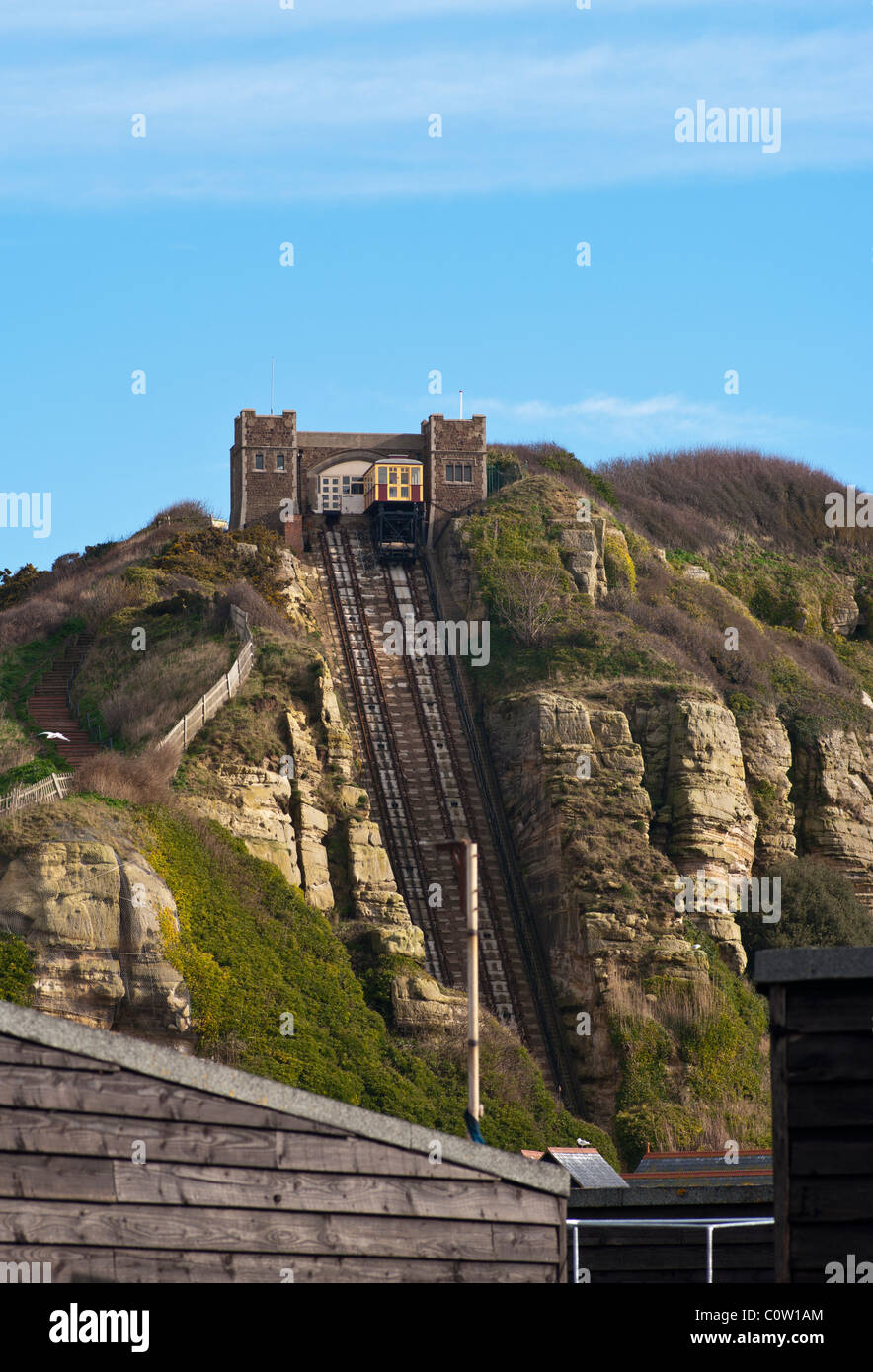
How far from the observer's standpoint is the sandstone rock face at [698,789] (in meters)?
57.1

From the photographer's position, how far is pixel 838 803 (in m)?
63.4

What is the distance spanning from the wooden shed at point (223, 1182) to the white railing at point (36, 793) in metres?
32.4

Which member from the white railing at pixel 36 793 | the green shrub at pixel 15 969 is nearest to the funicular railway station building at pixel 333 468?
the white railing at pixel 36 793

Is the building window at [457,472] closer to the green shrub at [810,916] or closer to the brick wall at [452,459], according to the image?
the brick wall at [452,459]

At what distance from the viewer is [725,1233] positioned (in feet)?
61.0

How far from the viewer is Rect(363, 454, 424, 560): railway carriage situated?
71.8 m

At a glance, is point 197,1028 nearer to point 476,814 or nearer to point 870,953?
point 476,814

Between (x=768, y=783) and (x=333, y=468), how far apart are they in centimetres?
2354

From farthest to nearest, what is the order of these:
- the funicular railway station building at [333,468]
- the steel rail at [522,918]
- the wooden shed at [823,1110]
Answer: the funicular railway station building at [333,468] → the steel rail at [522,918] → the wooden shed at [823,1110]

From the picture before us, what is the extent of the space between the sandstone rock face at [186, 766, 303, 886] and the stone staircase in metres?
4.76

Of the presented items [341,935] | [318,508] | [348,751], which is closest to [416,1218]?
[341,935]

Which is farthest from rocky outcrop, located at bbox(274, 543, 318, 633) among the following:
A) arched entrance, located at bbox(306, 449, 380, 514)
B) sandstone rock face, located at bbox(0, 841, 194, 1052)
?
sandstone rock face, located at bbox(0, 841, 194, 1052)

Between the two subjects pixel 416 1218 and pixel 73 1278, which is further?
pixel 416 1218
